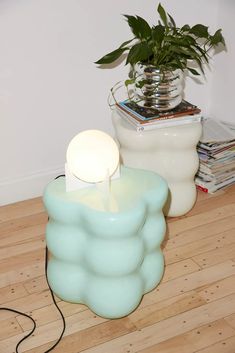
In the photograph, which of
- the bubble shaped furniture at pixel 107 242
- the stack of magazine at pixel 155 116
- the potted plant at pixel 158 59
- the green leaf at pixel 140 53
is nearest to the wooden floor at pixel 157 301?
the bubble shaped furniture at pixel 107 242

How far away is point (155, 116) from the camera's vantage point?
2178 millimetres

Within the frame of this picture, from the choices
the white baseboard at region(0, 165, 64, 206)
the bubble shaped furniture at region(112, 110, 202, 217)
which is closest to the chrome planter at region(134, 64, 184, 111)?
the bubble shaped furniture at region(112, 110, 202, 217)

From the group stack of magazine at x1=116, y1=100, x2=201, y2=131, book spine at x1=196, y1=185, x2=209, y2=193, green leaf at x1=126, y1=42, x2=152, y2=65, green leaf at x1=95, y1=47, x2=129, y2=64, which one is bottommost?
book spine at x1=196, y1=185, x2=209, y2=193

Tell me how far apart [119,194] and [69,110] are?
0.82 m

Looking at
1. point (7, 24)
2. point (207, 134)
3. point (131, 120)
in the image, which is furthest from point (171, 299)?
point (7, 24)

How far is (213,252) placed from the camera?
2.15 metres

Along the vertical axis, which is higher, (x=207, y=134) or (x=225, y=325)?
(x=207, y=134)

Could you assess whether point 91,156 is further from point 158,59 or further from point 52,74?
point 52,74

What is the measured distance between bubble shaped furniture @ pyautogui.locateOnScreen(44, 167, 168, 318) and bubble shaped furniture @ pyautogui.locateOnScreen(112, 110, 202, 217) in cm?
35

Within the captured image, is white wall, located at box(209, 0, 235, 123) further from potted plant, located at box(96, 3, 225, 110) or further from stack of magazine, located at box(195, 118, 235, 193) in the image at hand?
potted plant, located at box(96, 3, 225, 110)

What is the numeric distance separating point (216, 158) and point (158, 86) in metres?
0.51

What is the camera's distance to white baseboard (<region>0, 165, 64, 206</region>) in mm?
2477

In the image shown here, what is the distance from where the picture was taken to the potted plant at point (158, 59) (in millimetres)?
2111

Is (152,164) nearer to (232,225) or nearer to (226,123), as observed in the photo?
(232,225)
